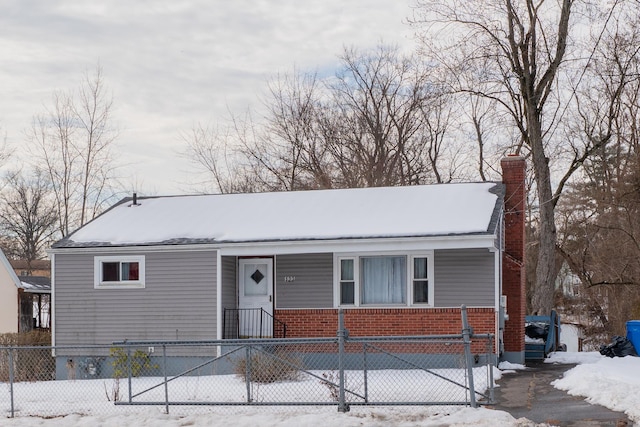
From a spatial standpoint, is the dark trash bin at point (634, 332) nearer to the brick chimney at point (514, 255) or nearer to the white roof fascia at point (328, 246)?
the brick chimney at point (514, 255)

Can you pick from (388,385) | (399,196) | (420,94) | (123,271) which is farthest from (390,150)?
(388,385)

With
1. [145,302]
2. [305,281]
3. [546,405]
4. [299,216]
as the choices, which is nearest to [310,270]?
[305,281]

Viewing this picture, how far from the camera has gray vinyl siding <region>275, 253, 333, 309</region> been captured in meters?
19.0

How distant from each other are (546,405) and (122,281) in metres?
10.8

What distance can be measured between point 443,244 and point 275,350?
4.45 metres

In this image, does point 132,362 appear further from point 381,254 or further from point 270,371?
point 381,254

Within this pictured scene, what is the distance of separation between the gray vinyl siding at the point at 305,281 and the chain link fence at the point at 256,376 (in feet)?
3.54

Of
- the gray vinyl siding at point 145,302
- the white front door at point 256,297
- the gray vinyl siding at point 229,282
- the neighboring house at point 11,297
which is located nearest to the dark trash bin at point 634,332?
the white front door at point 256,297

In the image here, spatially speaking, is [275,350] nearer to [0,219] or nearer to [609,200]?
[609,200]

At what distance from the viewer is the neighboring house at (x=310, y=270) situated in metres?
18.0

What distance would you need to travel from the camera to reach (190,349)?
19062 millimetres

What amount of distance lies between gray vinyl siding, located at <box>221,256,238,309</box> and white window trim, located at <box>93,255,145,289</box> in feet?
6.52

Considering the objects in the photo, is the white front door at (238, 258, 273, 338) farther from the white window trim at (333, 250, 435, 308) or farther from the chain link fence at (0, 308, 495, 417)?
the white window trim at (333, 250, 435, 308)

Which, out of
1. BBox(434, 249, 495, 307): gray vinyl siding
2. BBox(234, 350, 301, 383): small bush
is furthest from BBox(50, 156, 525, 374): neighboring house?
BBox(234, 350, 301, 383): small bush
